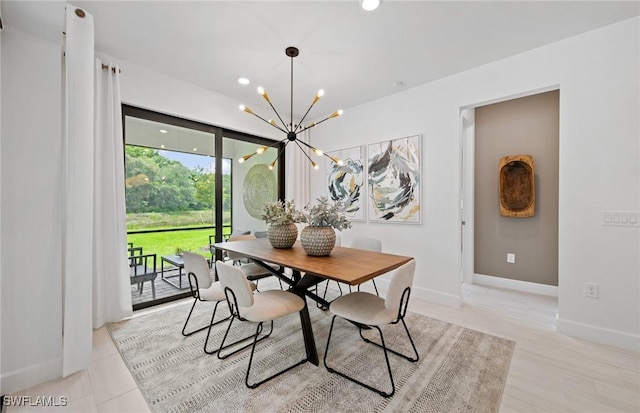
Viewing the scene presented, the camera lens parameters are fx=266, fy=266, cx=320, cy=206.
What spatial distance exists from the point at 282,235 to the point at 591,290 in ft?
8.98

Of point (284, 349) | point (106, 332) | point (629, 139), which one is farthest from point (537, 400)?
point (106, 332)

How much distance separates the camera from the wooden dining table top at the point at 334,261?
1660mm

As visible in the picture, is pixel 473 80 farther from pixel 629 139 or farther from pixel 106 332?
pixel 106 332

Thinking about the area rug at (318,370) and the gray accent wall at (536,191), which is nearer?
the area rug at (318,370)

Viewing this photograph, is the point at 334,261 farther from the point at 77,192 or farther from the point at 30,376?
the point at 30,376

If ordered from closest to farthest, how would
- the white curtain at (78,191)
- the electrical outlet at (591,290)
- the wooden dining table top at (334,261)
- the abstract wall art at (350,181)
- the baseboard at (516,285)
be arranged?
the wooden dining table top at (334,261), the white curtain at (78,191), the electrical outlet at (591,290), the baseboard at (516,285), the abstract wall art at (350,181)

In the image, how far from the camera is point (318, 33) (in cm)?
229

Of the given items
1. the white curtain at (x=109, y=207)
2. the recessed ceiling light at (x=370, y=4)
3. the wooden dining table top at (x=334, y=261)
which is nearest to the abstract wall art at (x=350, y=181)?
the wooden dining table top at (x=334, y=261)

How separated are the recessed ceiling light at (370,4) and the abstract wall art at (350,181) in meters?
2.08

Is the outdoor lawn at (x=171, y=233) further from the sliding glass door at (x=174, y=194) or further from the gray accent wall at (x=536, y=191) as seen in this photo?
the gray accent wall at (x=536, y=191)

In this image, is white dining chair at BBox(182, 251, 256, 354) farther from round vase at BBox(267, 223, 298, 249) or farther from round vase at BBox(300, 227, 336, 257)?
round vase at BBox(300, 227, 336, 257)

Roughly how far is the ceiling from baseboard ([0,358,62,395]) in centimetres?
222

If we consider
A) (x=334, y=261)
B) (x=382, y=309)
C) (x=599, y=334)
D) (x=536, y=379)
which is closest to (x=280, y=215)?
(x=334, y=261)

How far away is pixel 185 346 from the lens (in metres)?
2.18
